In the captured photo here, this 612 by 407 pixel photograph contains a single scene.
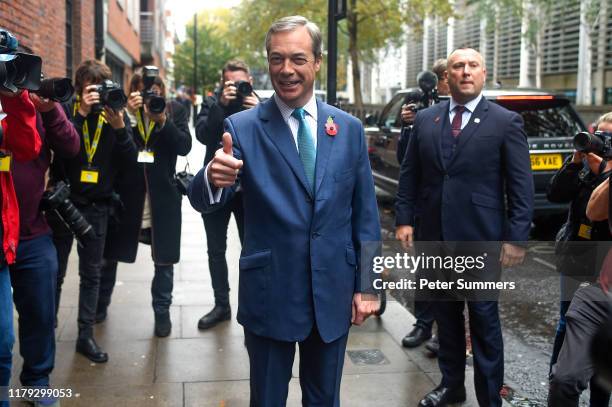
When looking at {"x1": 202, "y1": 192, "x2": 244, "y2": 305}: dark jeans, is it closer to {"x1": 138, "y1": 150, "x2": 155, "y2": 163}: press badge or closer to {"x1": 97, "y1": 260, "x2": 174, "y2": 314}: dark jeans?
{"x1": 97, "y1": 260, "x2": 174, "y2": 314}: dark jeans

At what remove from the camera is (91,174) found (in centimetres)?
450

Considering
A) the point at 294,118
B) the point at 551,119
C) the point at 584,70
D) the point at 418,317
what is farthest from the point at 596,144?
the point at 584,70

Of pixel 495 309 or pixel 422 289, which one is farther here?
pixel 422 289

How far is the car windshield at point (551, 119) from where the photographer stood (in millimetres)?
8305

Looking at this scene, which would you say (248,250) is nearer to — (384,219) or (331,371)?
(331,371)

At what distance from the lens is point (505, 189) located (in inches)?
150

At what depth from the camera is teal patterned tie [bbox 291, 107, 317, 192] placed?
9.02 feet

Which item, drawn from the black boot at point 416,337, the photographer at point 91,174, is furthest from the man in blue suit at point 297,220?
the black boot at point 416,337

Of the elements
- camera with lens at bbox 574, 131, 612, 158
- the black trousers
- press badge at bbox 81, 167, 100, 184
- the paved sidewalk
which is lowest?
the paved sidewalk

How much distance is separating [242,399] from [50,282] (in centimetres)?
124

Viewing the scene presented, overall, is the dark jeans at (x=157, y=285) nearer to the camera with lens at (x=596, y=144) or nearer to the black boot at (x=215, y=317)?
the black boot at (x=215, y=317)

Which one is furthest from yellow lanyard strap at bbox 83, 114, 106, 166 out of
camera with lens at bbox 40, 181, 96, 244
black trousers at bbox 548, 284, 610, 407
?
black trousers at bbox 548, 284, 610, 407

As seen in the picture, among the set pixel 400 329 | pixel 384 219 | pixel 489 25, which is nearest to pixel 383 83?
pixel 489 25

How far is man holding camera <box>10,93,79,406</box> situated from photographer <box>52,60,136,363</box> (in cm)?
66
